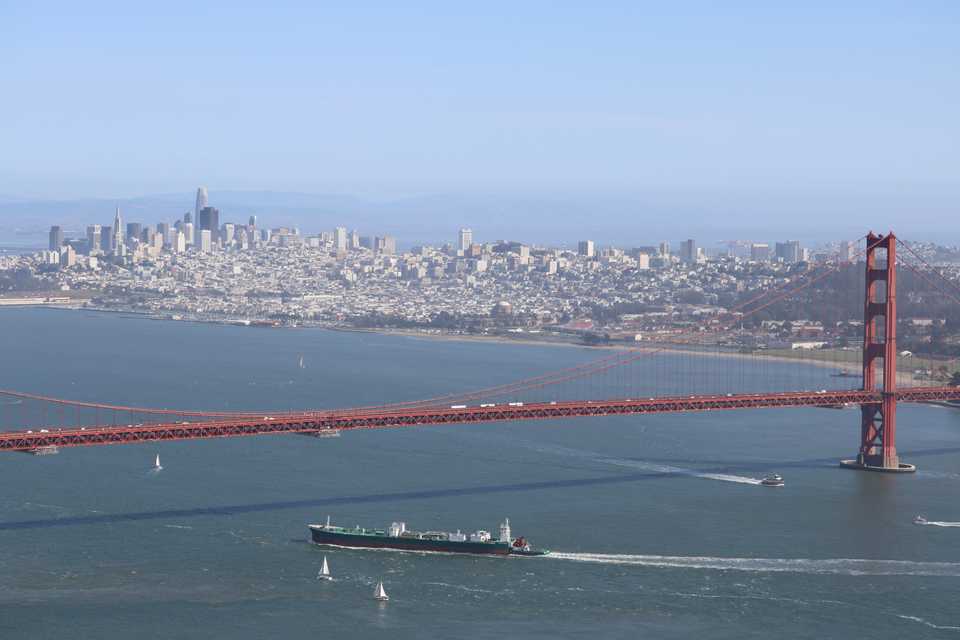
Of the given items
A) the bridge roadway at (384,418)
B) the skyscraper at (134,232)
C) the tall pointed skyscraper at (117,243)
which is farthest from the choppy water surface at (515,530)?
the skyscraper at (134,232)

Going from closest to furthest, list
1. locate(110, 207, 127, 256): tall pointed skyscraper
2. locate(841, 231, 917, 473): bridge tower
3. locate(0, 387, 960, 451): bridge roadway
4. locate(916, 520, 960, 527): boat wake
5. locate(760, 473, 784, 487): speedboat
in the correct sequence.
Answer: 1. locate(0, 387, 960, 451): bridge roadway
2. locate(916, 520, 960, 527): boat wake
3. locate(760, 473, 784, 487): speedboat
4. locate(841, 231, 917, 473): bridge tower
5. locate(110, 207, 127, 256): tall pointed skyscraper

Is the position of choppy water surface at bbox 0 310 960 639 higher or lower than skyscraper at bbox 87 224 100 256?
lower

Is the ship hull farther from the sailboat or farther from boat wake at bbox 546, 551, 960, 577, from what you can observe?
the sailboat

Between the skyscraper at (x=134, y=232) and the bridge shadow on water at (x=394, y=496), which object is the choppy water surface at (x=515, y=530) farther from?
the skyscraper at (x=134, y=232)

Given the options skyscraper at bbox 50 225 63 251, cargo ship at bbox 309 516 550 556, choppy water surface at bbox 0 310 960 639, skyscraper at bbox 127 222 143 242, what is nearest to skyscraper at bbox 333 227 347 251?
skyscraper at bbox 127 222 143 242

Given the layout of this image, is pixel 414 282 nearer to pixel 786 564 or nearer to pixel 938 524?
pixel 938 524

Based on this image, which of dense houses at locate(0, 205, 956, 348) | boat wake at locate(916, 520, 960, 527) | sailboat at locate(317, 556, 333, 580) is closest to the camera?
sailboat at locate(317, 556, 333, 580)
